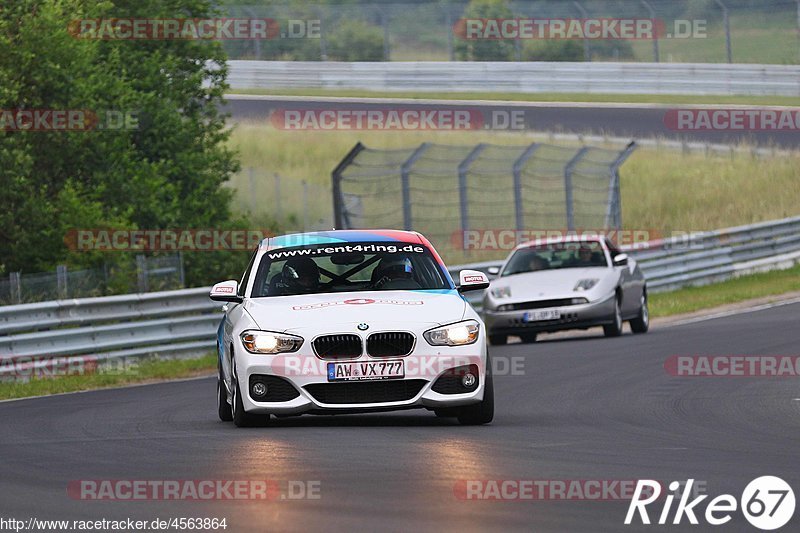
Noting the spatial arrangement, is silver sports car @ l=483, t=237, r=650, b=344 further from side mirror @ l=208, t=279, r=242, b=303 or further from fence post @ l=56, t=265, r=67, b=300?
side mirror @ l=208, t=279, r=242, b=303

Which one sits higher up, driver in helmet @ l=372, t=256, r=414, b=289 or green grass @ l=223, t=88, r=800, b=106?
green grass @ l=223, t=88, r=800, b=106

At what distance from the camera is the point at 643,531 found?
6969mm

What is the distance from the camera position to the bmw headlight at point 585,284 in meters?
21.2

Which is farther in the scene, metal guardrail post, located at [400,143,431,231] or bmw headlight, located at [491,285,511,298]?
metal guardrail post, located at [400,143,431,231]

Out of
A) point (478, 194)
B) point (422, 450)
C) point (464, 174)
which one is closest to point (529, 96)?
point (478, 194)

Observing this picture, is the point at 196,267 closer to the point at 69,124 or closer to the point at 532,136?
the point at 69,124

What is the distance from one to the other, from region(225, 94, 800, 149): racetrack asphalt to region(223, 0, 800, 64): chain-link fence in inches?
63.0

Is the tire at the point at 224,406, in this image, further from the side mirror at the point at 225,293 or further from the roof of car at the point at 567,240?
the roof of car at the point at 567,240

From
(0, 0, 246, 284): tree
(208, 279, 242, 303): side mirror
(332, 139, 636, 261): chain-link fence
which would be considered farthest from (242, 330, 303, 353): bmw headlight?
(0, 0, 246, 284): tree

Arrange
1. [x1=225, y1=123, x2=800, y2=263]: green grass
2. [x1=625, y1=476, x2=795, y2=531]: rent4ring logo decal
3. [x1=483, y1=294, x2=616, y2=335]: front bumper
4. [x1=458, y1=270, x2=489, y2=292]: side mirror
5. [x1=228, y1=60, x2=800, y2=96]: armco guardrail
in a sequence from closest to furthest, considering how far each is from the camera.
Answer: [x1=625, y1=476, x2=795, y2=531]: rent4ring logo decal, [x1=458, y1=270, x2=489, y2=292]: side mirror, [x1=483, y1=294, x2=616, y2=335]: front bumper, [x1=225, y1=123, x2=800, y2=263]: green grass, [x1=228, y1=60, x2=800, y2=96]: armco guardrail

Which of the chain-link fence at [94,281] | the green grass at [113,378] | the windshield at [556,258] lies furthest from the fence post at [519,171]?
the green grass at [113,378]

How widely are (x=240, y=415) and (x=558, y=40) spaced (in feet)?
151

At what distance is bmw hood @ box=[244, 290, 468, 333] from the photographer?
11227 millimetres

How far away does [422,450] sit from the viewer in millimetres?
9773
